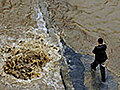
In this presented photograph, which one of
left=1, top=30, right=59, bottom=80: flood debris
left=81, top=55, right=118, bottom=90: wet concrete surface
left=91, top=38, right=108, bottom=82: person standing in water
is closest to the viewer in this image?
left=91, top=38, right=108, bottom=82: person standing in water

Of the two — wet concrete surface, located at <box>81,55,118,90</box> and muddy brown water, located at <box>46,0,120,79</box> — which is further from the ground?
muddy brown water, located at <box>46,0,120,79</box>

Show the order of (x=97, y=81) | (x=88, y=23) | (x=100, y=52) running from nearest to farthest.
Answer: (x=100, y=52)
(x=97, y=81)
(x=88, y=23)

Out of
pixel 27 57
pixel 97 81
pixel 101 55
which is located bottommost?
pixel 97 81

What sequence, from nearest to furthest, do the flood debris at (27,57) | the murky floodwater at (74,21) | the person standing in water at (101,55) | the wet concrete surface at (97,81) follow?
the person standing in water at (101,55)
the wet concrete surface at (97,81)
the flood debris at (27,57)
the murky floodwater at (74,21)

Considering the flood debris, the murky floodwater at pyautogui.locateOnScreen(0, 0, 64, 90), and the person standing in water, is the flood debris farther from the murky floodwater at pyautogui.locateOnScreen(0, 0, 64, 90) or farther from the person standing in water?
the person standing in water

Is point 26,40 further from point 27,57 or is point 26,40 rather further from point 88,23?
point 88,23

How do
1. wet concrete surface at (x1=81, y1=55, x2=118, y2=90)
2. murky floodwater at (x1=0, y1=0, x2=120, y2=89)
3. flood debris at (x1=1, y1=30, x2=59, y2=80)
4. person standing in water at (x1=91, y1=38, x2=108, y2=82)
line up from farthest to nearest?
murky floodwater at (x1=0, y1=0, x2=120, y2=89), flood debris at (x1=1, y1=30, x2=59, y2=80), wet concrete surface at (x1=81, y1=55, x2=118, y2=90), person standing in water at (x1=91, y1=38, x2=108, y2=82)

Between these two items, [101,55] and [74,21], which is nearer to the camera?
[101,55]

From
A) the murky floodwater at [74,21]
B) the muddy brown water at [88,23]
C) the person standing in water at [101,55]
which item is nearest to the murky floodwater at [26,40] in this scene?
the murky floodwater at [74,21]

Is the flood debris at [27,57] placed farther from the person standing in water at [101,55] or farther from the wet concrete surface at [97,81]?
the person standing in water at [101,55]

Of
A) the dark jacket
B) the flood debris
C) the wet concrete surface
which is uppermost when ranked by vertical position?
the dark jacket

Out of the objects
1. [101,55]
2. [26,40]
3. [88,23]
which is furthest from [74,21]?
[101,55]

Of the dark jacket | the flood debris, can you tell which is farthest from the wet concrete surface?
the flood debris

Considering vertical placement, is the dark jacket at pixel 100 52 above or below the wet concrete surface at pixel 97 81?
above
